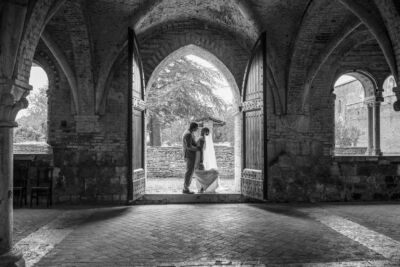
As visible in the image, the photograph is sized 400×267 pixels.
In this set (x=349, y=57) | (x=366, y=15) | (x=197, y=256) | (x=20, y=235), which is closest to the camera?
(x=197, y=256)

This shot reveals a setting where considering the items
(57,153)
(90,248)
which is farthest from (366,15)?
(57,153)

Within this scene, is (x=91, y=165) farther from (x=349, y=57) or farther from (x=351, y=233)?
(x=349, y=57)

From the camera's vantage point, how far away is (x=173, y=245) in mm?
4766

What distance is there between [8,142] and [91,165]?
4.81 metres

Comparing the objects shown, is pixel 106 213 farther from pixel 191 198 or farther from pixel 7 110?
pixel 7 110

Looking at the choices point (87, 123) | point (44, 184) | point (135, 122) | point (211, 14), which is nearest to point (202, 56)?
point (211, 14)

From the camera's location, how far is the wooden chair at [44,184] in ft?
25.7

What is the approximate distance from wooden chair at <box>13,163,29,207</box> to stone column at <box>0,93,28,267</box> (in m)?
4.44

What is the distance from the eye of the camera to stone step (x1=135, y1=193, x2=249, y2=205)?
8344 mm

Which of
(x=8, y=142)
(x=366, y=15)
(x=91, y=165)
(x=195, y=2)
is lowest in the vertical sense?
(x=91, y=165)

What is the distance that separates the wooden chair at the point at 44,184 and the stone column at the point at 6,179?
166 inches

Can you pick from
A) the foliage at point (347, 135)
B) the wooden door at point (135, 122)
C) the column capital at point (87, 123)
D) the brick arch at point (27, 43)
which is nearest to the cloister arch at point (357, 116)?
the foliage at point (347, 135)

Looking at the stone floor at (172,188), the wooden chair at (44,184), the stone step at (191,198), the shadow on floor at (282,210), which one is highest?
the wooden chair at (44,184)

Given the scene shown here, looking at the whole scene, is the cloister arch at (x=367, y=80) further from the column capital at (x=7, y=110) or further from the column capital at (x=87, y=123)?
the column capital at (x=7, y=110)
